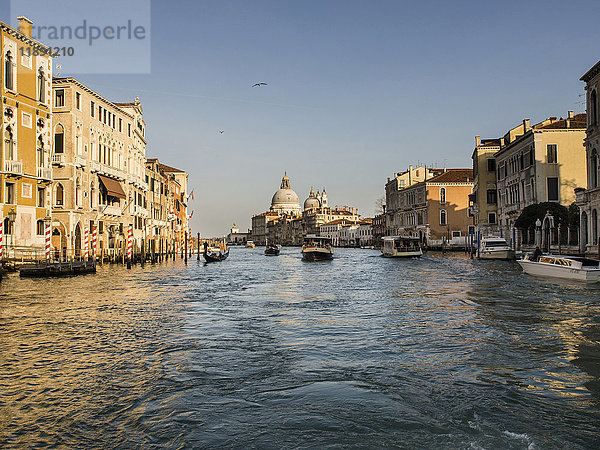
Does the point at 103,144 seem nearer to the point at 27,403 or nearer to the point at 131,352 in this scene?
the point at 131,352

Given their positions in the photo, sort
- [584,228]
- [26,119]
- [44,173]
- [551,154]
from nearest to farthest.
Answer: [26,119] < [584,228] < [44,173] < [551,154]

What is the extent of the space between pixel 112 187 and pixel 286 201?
517 feet

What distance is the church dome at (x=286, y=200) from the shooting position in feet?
620

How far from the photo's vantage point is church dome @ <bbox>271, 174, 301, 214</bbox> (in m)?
189

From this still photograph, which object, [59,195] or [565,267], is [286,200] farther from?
[565,267]

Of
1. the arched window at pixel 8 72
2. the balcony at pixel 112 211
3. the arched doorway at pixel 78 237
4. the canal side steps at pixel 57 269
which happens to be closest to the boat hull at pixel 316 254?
the balcony at pixel 112 211

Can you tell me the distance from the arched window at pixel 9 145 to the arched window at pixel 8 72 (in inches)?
74.5

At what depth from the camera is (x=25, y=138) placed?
80.3 ft

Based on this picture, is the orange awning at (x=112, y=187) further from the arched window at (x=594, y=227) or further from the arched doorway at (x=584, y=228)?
the arched window at (x=594, y=227)

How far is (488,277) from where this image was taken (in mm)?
20734

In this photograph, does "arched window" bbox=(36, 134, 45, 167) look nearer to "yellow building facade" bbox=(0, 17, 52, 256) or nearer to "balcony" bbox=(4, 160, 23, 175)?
"yellow building facade" bbox=(0, 17, 52, 256)

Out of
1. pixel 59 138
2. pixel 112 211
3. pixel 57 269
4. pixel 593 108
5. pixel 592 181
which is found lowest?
pixel 57 269

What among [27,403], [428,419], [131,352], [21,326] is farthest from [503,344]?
[21,326]

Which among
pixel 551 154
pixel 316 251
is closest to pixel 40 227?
pixel 316 251
